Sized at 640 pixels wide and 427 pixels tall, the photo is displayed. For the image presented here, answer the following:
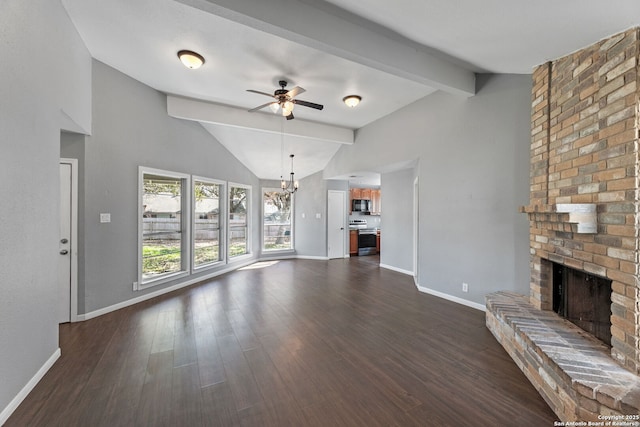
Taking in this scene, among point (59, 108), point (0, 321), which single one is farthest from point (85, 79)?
point (0, 321)

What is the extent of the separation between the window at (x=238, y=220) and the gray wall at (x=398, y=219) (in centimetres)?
348

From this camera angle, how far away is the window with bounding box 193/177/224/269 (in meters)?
5.21

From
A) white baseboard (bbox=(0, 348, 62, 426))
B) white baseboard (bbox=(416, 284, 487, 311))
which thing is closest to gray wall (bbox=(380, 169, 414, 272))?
white baseboard (bbox=(416, 284, 487, 311))

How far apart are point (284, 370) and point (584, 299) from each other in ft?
8.62

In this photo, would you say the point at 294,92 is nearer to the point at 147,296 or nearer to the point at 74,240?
the point at 74,240

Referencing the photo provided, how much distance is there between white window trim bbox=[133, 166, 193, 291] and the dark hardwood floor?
17.4 inches

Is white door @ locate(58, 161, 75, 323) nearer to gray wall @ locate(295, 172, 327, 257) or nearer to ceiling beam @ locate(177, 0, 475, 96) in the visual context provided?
ceiling beam @ locate(177, 0, 475, 96)

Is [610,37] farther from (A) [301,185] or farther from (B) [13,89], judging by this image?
(A) [301,185]

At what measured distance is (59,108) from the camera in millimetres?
2490

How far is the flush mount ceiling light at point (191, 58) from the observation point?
3021 millimetres

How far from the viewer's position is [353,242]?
831 cm

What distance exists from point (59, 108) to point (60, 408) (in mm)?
2508

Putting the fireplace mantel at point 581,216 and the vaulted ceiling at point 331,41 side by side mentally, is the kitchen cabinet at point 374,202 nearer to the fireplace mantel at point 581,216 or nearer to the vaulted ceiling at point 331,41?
the vaulted ceiling at point 331,41

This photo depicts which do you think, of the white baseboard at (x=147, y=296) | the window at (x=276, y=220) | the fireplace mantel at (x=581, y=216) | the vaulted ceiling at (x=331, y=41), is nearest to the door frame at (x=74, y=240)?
the white baseboard at (x=147, y=296)
